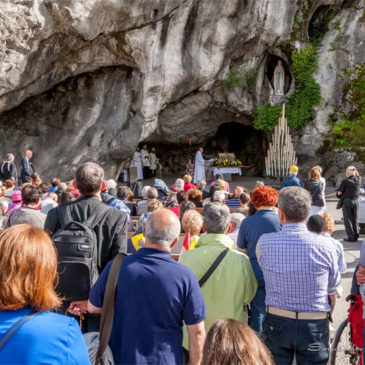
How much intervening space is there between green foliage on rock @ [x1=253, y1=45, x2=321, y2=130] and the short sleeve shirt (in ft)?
58.2

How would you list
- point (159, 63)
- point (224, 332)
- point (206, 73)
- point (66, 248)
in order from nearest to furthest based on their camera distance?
point (224, 332)
point (66, 248)
point (159, 63)
point (206, 73)

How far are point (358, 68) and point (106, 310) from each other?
19.1m

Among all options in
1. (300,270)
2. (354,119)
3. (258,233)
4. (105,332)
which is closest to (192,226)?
(258,233)

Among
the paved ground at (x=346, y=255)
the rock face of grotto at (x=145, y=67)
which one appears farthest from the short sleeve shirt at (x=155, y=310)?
the rock face of grotto at (x=145, y=67)

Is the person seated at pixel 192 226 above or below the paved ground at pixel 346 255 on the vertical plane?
above

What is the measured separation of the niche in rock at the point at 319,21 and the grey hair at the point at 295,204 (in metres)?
18.8

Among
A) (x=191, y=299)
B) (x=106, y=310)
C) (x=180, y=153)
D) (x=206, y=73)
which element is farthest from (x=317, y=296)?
(x=180, y=153)

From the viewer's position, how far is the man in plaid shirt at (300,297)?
281 cm

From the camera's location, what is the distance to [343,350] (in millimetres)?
3500

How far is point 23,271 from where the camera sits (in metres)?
1.59

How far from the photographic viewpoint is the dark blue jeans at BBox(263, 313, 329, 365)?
2789mm

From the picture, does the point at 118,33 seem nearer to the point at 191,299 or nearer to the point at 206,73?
the point at 206,73

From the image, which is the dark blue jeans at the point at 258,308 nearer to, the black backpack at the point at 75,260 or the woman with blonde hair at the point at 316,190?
the black backpack at the point at 75,260

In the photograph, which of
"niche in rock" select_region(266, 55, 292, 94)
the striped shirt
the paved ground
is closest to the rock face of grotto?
"niche in rock" select_region(266, 55, 292, 94)
